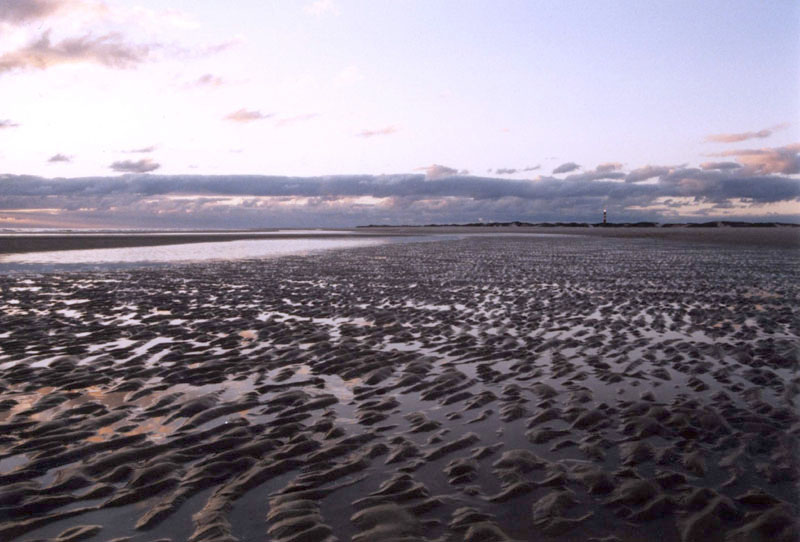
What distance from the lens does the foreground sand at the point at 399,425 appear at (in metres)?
4.64

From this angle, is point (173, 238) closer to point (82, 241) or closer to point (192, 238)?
point (192, 238)

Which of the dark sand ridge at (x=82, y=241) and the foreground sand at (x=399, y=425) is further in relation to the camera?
the dark sand ridge at (x=82, y=241)

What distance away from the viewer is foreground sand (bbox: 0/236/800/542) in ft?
15.2

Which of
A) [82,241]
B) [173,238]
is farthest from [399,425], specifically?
[173,238]

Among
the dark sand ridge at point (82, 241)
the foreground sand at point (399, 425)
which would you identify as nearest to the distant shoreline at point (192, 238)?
the dark sand ridge at point (82, 241)

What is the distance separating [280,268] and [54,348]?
19063 millimetres

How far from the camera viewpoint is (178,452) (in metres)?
5.93

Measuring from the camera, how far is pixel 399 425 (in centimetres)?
682

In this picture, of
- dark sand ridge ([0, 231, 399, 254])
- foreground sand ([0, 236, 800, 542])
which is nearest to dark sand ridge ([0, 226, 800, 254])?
dark sand ridge ([0, 231, 399, 254])

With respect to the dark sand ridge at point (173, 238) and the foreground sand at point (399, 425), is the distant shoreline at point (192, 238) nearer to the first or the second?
the dark sand ridge at point (173, 238)

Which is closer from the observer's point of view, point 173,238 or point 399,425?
point 399,425

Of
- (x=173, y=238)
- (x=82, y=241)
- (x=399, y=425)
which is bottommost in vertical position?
(x=399, y=425)

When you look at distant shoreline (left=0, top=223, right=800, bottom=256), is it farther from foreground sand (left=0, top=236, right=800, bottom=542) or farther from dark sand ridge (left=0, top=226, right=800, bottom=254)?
foreground sand (left=0, top=236, right=800, bottom=542)

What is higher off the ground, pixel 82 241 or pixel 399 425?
pixel 82 241
